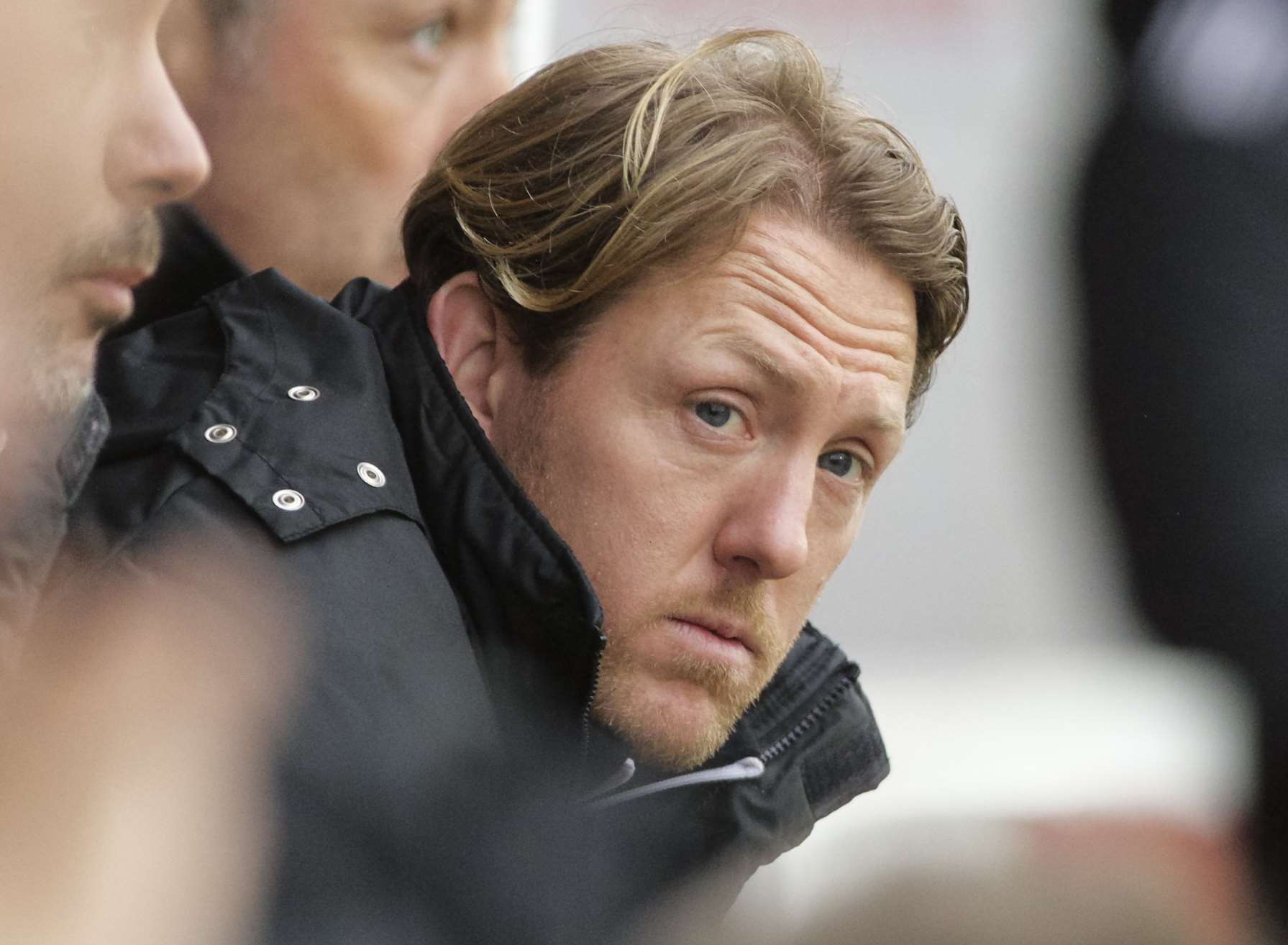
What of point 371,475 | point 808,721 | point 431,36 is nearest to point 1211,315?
point 808,721

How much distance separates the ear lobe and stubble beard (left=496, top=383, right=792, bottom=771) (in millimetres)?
98

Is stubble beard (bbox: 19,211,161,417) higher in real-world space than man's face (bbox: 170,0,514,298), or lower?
higher

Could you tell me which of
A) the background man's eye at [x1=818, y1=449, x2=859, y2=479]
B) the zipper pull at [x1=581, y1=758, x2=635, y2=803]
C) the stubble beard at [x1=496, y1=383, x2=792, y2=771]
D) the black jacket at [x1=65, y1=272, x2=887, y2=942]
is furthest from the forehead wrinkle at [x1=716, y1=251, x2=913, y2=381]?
the zipper pull at [x1=581, y1=758, x2=635, y2=803]

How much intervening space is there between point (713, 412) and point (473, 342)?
30cm

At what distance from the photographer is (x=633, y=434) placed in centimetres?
191

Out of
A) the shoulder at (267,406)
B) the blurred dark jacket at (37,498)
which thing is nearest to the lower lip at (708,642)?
the shoulder at (267,406)

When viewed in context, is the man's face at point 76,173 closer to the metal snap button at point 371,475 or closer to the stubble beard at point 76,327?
the stubble beard at point 76,327

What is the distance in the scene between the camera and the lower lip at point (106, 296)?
1.31m

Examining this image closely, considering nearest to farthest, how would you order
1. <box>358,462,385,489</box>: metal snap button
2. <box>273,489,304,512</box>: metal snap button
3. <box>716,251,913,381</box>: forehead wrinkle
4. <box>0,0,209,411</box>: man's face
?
<box>0,0,209,411</box>: man's face < <box>273,489,304,512</box>: metal snap button < <box>358,462,385,489</box>: metal snap button < <box>716,251,913,381</box>: forehead wrinkle

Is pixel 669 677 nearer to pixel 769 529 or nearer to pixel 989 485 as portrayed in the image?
pixel 769 529

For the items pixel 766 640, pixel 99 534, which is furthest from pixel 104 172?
pixel 766 640

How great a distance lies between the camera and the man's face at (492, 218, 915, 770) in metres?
1.88

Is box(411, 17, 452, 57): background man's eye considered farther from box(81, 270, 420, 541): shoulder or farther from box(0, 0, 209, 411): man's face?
box(0, 0, 209, 411): man's face

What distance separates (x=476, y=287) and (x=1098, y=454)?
30.5 inches
